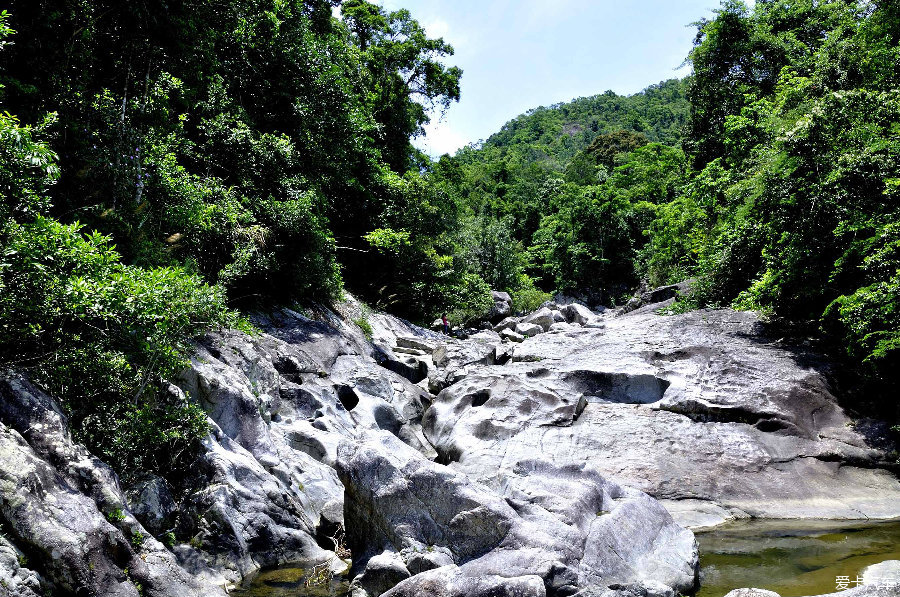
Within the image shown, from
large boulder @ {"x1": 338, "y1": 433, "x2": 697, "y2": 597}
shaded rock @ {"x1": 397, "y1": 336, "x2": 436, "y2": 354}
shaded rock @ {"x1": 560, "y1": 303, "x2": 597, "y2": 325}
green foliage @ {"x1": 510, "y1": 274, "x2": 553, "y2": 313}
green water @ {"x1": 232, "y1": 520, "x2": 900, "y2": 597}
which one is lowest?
green water @ {"x1": 232, "y1": 520, "x2": 900, "y2": 597}

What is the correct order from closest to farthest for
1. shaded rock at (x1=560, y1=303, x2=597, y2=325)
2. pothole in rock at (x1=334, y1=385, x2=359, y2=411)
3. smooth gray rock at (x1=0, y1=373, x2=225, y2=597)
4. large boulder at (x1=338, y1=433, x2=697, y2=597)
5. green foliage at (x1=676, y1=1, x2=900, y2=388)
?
smooth gray rock at (x1=0, y1=373, x2=225, y2=597), large boulder at (x1=338, y1=433, x2=697, y2=597), green foliage at (x1=676, y1=1, x2=900, y2=388), pothole in rock at (x1=334, y1=385, x2=359, y2=411), shaded rock at (x1=560, y1=303, x2=597, y2=325)

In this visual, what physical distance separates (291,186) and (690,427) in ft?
43.8

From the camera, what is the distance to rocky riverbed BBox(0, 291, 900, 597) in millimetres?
5684

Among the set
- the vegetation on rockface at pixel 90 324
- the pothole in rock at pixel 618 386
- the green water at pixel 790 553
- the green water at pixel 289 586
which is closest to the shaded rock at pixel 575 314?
the pothole in rock at pixel 618 386

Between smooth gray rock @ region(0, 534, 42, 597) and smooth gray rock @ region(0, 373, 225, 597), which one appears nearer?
smooth gray rock @ region(0, 534, 42, 597)

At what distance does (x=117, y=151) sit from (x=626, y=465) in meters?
11.0

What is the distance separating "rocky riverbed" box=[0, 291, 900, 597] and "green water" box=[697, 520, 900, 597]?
0.45m

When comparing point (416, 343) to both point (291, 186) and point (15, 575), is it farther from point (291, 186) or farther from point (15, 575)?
point (15, 575)

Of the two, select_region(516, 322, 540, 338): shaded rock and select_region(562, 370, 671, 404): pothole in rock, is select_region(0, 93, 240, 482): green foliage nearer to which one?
select_region(562, 370, 671, 404): pothole in rock

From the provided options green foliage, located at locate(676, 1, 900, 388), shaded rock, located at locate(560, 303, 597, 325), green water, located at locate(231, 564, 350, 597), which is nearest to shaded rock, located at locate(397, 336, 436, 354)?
green foliage, located at locate(676, 1, 900, 388)

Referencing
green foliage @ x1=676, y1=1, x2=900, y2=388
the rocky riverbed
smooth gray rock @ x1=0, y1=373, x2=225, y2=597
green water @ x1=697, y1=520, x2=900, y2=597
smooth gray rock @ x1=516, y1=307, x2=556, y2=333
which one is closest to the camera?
smooth gray rock @ x1=0, y1=373, x2=225, y2=597

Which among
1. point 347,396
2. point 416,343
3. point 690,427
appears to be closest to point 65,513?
point 347,396


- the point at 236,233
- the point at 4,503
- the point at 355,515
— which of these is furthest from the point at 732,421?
the point at 236,233

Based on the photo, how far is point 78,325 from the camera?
649 centimetres
